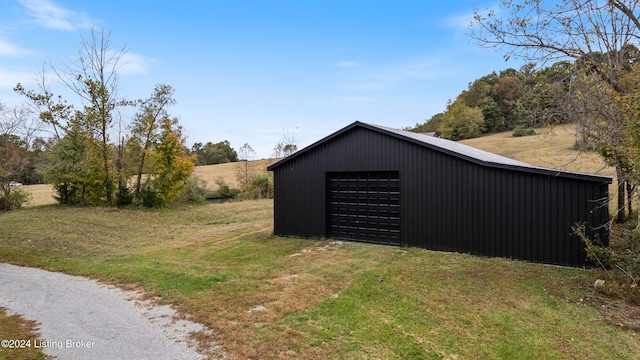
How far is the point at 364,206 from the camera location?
9.38 meters

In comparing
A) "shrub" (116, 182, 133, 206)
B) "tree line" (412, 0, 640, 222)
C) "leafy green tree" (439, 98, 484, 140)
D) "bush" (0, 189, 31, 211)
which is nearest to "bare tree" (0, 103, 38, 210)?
"bush" (0, 189, 31, 211)

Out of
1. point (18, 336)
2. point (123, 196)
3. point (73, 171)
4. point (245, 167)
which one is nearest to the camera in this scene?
point (18, 336)

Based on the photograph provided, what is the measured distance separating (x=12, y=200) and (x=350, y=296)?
741 inches

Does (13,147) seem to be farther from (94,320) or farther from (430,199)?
(430,199)

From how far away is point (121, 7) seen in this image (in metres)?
11.1

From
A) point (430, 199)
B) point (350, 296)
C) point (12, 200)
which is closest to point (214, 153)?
point (12, 200)

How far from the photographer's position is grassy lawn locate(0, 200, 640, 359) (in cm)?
368

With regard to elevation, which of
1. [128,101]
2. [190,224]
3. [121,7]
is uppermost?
[121,7]

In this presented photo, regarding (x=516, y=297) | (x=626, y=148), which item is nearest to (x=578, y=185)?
(x=626, y=148)

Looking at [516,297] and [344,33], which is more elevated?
[344,33]

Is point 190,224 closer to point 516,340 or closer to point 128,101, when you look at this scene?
point 128,101

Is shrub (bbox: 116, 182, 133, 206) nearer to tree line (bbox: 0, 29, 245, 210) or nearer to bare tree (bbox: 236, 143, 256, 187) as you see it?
tree line (bbox: 0, 29, 245, 210)

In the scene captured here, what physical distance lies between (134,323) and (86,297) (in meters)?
1.76

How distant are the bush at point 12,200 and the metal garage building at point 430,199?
570 inches
